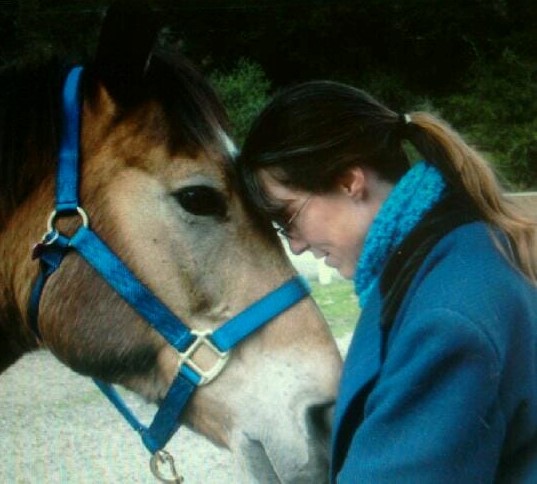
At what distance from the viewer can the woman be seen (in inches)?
32.7

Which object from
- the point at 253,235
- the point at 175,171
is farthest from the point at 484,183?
the point at 175,171

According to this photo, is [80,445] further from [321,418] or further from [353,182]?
[353,182]

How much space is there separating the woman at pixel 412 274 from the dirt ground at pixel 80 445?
7.54ft

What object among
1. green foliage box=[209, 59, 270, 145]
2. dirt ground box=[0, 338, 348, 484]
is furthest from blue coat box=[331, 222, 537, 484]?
green foliage box=[209, 59, 270, 145]

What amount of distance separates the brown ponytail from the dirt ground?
2419mm

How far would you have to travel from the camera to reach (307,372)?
4.29ft

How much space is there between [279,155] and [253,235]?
0.25 m

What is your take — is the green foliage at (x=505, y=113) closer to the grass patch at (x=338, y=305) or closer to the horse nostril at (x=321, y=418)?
the grass patch at (x=338, y=305)

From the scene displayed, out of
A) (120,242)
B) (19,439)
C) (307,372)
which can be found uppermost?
(120,242)

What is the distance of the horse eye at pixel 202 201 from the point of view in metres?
1.32

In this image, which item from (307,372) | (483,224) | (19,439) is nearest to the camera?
(483,224)

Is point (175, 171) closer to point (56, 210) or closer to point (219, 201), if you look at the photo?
point (219, 201)

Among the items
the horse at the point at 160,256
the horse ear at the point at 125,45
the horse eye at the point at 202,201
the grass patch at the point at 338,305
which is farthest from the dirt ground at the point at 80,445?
the horse ear at the point at 125,45

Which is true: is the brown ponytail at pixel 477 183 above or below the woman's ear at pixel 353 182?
above
